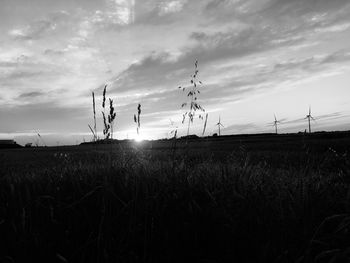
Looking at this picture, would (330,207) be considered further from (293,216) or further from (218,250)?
(218,250)

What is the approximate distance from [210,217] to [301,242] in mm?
953

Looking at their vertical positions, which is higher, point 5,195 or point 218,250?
point 5,195

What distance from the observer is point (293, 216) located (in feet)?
12.6

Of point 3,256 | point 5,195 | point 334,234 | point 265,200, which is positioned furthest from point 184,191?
Answer: point 5,195

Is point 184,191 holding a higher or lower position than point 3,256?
higher

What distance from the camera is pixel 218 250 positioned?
3.67 m

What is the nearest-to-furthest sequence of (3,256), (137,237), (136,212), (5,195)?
1. (3,256)
2. (137,237)
3. (136,212)
4. (5,195)

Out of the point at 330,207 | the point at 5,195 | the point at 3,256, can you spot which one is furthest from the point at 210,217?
the point at 5,195

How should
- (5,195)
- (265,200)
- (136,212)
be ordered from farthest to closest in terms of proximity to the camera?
(5,195)
(265,200)
(136,212)

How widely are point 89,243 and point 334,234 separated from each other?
239 centimetres

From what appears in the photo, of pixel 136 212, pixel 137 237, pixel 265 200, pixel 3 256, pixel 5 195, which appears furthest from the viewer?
pixel 5 195

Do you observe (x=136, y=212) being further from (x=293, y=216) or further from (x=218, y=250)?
(x=293, y=216)

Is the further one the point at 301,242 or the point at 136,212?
the point at 136,212

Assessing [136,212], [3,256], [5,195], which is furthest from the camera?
[5,195]
